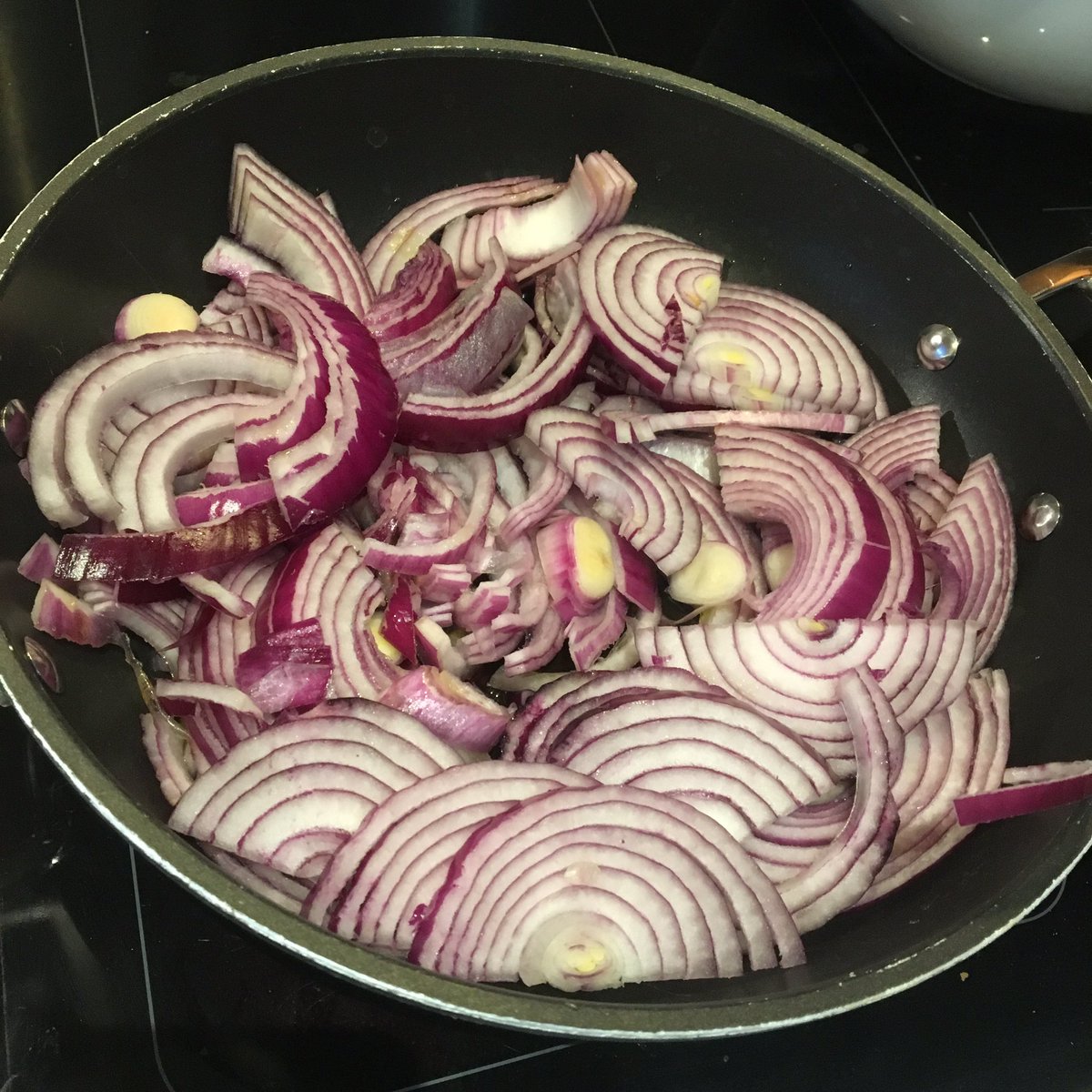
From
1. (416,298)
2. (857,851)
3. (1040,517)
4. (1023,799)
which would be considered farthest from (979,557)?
(416,298)

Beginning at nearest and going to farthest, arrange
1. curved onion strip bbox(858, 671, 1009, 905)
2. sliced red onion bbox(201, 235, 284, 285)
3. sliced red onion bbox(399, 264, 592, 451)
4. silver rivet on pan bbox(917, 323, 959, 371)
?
1. curved onion strip bbox(858, 671, 1009, 905)
2. sliced red onion bbox(399, 264, 592, 451)
3. sliced red onion bbox(201, 235, 284, 285)
4. silver rivet on pan bbox(917, 323, 959, 371)

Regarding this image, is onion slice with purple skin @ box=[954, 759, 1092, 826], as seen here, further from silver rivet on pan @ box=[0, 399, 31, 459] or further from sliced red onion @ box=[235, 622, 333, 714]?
silver rivet on pan @ box=[0, 399, 31, 459]

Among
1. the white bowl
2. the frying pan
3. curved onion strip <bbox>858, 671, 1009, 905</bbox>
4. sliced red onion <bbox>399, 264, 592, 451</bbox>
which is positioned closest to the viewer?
the frying pan

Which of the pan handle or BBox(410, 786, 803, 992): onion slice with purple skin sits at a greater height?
the pan handle

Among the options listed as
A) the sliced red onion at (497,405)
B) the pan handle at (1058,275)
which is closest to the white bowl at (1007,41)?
the pan handle at (1058,275)

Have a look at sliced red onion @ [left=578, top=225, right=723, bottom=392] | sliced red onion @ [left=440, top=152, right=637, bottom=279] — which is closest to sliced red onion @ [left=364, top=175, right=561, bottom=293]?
sliced red onion @ [left=440, top=152, right=637, bottom=279]

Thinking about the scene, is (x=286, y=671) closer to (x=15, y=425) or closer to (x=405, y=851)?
(x=405, y=851)

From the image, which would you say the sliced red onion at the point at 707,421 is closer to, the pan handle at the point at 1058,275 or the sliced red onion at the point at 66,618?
the pan handle at the point at 1058,275
